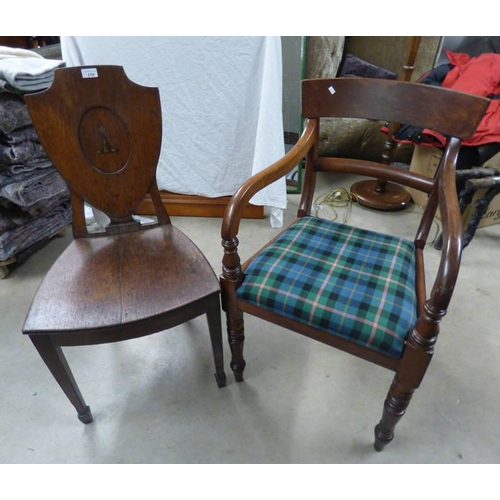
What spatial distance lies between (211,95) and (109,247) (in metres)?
0.97

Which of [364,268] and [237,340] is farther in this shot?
[237,340]

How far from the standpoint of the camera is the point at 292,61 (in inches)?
75.4

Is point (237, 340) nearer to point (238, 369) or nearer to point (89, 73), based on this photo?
point (238, 369)

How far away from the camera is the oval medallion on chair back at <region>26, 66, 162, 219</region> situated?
0.93 meters

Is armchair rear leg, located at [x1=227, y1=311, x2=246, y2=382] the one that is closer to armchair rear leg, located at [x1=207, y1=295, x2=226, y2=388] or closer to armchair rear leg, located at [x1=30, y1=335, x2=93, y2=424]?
armchair rear leg, located at [x1=207, y1=295, x2=226, y2=388]

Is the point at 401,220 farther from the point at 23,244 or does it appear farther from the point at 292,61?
the point at 23,244

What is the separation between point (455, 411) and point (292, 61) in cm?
183

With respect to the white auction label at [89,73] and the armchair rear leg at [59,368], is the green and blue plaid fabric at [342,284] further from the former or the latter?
the white auction label at [89,73]

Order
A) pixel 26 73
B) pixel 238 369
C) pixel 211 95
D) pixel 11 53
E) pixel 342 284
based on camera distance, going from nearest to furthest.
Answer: pixel 342 284 < pixel 238 369 < pixel 26 73 < pixel 11 53 < pixel 211 95

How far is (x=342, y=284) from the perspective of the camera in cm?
84

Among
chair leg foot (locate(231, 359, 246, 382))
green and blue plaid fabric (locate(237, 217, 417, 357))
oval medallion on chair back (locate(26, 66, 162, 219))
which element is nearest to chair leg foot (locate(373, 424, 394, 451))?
green and blue plaid fabric (locate(237, 217, 417, 357))

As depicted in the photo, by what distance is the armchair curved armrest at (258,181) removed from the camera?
805mm

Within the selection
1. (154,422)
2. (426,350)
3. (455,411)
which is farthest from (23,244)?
(455,411)

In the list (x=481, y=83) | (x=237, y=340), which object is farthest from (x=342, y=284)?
(x=481, y=83)
